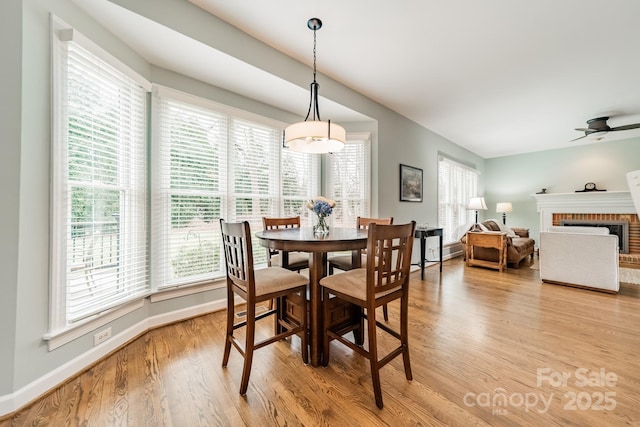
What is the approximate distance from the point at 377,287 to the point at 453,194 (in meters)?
5.16

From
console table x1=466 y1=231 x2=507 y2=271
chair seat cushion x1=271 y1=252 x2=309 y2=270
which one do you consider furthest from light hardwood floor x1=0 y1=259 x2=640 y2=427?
console table x1=466 y1=231 x2=507 y2=271

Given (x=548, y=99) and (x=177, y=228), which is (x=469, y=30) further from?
(x=177, y=228)

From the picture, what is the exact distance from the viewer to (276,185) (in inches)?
124

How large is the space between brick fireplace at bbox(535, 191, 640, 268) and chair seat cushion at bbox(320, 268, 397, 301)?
234 inches

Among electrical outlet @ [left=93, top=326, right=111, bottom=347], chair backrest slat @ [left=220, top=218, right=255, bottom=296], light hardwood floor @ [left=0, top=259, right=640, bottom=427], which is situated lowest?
light hardwood floor @ [left=0, top=259, right=640, bottom=427]

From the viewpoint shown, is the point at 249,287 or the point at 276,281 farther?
the point at 276,281

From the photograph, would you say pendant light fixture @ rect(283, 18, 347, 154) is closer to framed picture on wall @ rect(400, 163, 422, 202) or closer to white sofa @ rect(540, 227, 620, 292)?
framed picture on wall @ rect(400, 163, 422, 202)

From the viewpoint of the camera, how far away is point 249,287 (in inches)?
57.5

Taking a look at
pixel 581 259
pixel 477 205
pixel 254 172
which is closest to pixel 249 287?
pixel 254 172

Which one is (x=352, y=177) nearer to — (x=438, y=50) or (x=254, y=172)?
(x=254, y=172)

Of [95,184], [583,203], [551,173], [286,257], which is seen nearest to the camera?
[95,184]

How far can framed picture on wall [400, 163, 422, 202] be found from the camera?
4.13m

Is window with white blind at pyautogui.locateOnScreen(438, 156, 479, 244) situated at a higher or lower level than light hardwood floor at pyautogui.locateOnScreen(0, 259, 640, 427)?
higher

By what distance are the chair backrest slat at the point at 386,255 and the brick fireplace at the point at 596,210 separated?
5803mm
